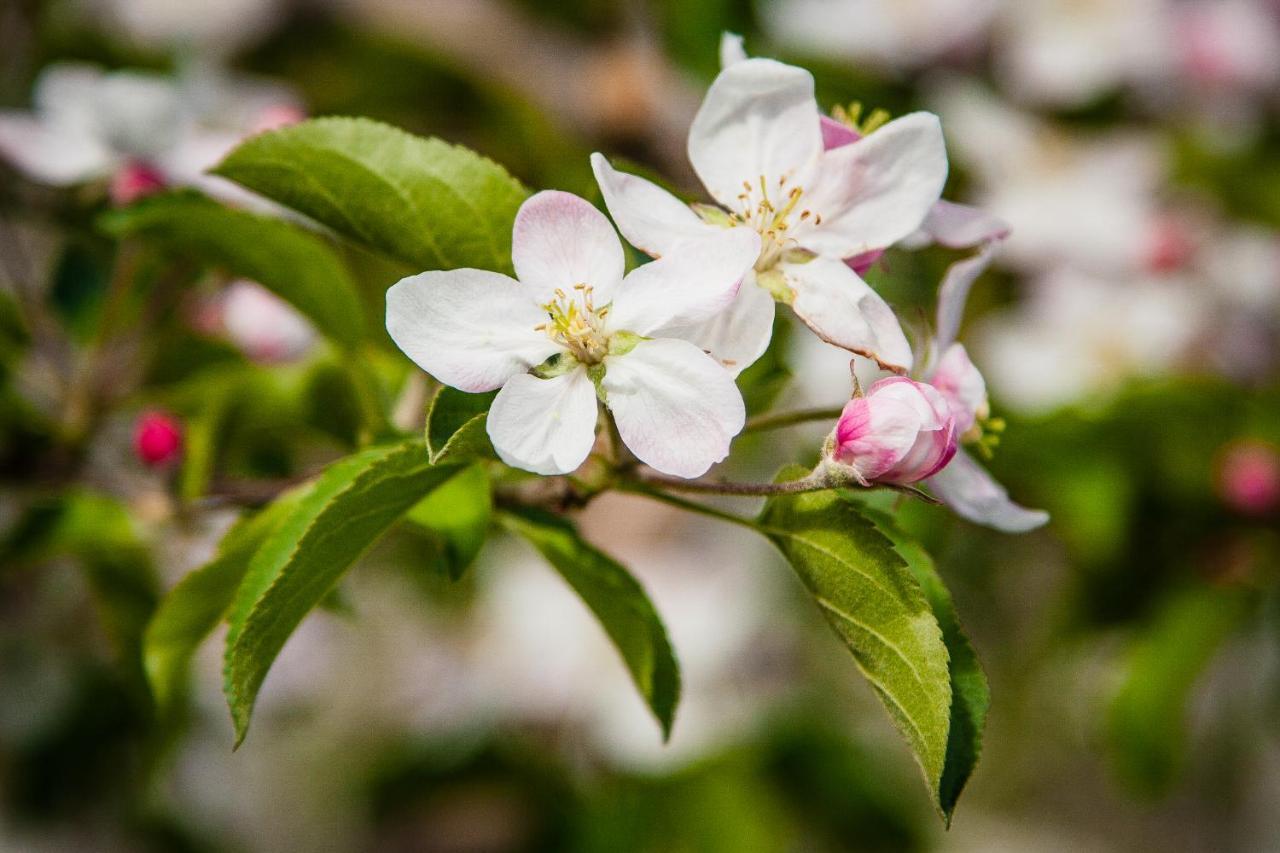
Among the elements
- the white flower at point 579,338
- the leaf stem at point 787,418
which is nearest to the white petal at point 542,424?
the white flower at point 579,338

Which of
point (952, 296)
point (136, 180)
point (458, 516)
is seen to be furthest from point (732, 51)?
point (136, 180)

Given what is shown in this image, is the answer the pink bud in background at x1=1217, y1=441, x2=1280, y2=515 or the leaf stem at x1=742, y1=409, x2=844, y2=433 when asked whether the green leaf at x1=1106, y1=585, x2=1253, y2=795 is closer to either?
the pink bud in background at x1=1217, y1=441, x2=1280, y2=515

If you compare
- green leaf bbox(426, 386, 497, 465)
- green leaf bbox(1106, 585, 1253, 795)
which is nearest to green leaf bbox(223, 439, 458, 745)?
green leaf bbox(426, 386, 497, 465)

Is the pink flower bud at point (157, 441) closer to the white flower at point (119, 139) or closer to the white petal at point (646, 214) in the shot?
the white flower at point (119, 139)

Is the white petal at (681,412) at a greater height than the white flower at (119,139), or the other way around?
the white petal at (681,412)

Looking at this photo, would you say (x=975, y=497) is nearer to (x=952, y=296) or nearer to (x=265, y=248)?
(x=952, y=296)

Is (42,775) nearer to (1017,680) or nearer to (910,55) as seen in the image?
(1017,680)

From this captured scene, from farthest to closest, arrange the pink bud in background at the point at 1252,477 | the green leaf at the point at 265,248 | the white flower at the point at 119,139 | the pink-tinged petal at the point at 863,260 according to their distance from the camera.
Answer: the pink bud in background at the point at 1252,477 → the white flower at the point at 119,139 → the green leaf at the point at 265,248 → the pink-tinged petal at the point at 863,260

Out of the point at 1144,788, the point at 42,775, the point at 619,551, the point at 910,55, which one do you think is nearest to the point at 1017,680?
the point at 1144,788
